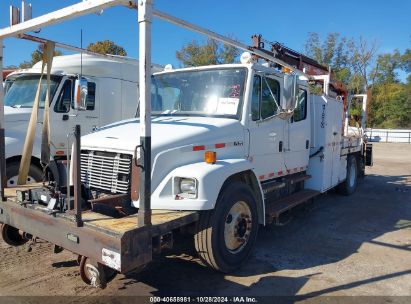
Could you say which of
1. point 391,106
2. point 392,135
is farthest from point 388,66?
point 392,135

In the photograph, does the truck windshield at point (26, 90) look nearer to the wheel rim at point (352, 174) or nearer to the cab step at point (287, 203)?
the cab step at point (287, 203)

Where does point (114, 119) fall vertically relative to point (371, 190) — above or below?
above

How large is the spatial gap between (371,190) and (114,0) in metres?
9.71

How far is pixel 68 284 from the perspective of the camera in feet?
14.3

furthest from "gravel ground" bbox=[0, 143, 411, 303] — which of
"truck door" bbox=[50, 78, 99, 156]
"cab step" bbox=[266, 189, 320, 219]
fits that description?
"truck door" bbox=[50, 78, 99, 156]

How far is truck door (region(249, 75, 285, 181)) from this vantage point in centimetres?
528

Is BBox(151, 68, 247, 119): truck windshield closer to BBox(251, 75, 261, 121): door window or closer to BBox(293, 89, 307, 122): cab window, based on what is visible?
BBox(251, 75, 261, 121): door window

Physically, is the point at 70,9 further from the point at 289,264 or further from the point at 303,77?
the point at 303,77

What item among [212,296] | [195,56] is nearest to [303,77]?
[212,296]

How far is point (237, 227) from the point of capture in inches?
185

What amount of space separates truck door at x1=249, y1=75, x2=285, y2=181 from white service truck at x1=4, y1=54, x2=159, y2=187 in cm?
386

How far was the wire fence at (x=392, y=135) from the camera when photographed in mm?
38156

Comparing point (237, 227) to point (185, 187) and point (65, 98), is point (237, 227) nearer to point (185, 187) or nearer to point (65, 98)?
point (185, 187)

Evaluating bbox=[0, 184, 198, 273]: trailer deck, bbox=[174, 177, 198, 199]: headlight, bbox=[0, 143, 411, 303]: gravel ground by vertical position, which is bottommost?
bbox=[0, 143, 411, 303]: gravel ground
